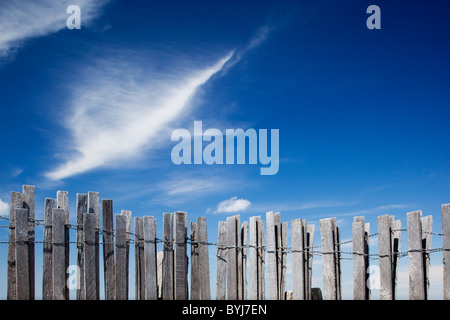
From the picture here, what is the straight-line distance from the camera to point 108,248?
9.09 meters

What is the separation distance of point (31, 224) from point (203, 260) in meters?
3.52

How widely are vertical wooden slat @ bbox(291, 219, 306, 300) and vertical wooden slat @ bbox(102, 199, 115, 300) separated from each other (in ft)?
12.0

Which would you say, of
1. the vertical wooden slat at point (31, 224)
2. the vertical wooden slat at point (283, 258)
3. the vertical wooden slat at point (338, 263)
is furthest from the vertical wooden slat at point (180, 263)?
the vertical wooden slat at point (338, 263)

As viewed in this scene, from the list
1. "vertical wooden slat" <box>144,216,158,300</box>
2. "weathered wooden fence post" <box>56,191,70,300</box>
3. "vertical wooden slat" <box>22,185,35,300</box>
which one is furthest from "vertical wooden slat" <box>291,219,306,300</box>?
"vertical wooden slat" <box>22,185,35,300</box>

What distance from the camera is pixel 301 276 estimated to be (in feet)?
30.6

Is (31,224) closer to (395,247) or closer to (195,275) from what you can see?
(195,275)

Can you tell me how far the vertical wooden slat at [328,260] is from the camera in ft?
30.0

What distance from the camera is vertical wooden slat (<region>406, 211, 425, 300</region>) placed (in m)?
8.77

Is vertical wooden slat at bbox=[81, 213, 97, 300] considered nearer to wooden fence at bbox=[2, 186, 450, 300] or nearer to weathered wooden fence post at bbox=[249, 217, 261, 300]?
wooden fence at bbox=[2, 186, 450, 300]

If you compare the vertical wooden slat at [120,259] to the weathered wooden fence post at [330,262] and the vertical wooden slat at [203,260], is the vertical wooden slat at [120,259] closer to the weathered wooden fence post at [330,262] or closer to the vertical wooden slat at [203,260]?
the vertical wooden slat at [203,260]

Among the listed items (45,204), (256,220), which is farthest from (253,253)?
(45,204)

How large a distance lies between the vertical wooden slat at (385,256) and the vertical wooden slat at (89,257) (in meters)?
5.65

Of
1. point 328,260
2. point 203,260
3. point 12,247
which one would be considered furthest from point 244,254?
point 12,247
